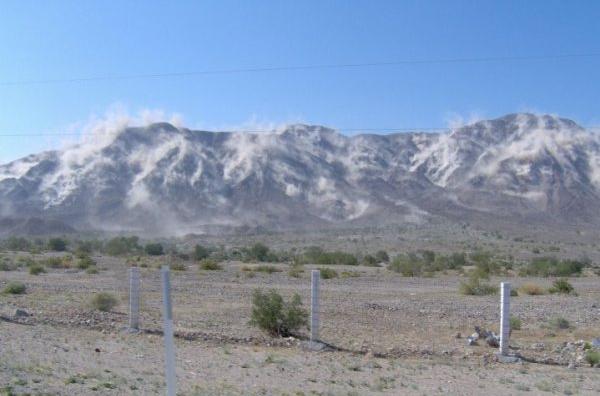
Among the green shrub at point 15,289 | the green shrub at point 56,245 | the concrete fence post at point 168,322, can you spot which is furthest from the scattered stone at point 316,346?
the green shrub at point 56,245

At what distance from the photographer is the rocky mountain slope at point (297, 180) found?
140875mm

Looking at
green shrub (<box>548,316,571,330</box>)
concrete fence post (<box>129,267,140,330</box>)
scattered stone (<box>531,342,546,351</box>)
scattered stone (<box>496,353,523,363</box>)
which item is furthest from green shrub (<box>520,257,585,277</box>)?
concrete fence post (<box>129,267,140,330</box>)

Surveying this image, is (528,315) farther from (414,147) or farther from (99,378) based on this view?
(414,147)

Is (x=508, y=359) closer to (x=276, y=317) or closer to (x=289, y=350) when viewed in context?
(x=289, y=350)

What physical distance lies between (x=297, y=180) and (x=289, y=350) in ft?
457

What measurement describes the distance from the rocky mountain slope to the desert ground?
104 metres

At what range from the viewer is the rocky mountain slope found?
140875 mm

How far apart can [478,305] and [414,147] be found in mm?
163432

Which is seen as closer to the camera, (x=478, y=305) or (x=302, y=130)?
(x=478, y=305)

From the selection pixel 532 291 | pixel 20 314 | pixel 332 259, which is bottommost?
pixel 532 291

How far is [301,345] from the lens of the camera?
1828 centimetres

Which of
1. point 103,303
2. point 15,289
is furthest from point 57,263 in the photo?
point 103,303

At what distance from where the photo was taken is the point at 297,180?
515 feet

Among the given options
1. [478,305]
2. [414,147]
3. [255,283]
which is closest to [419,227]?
[414,147]
